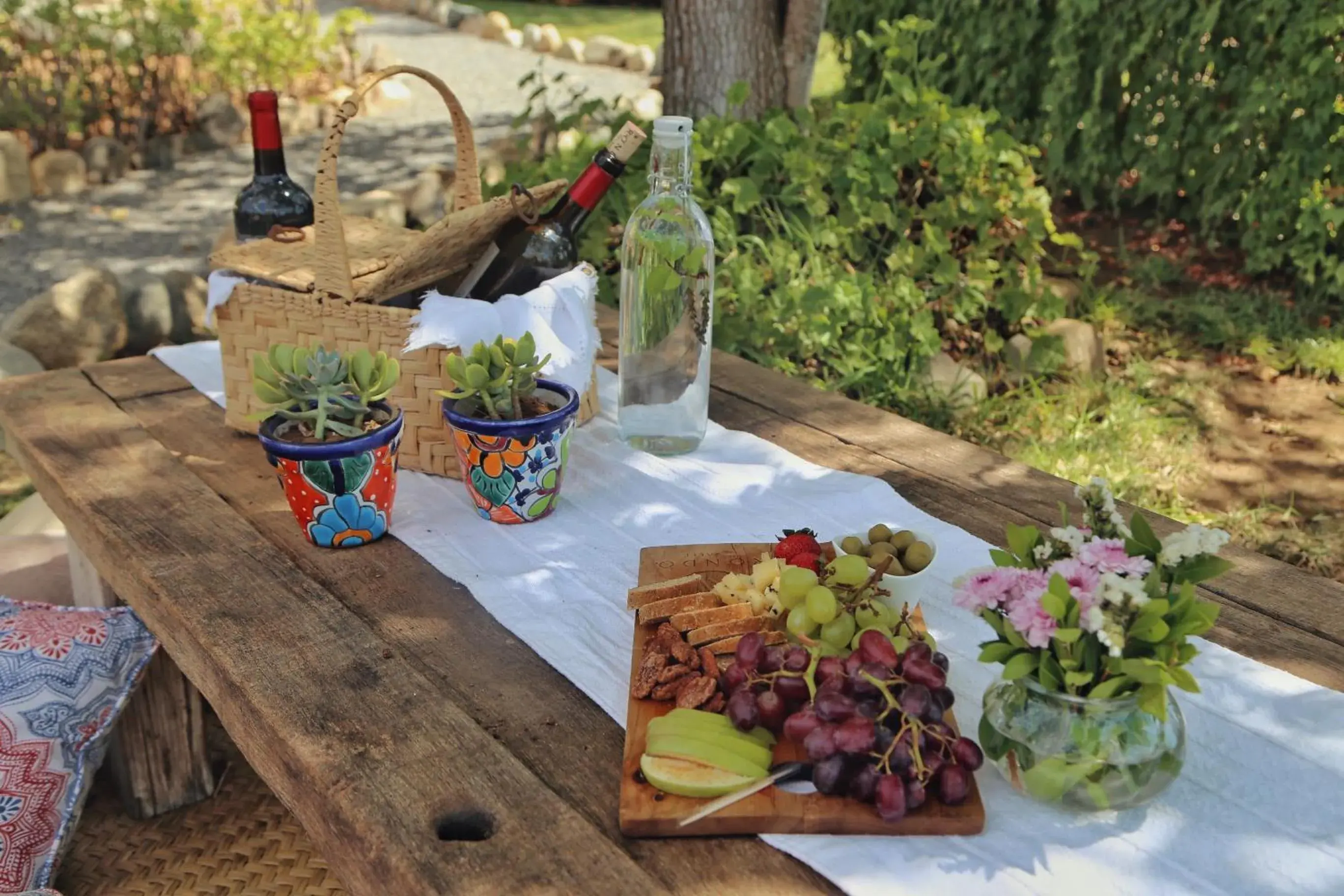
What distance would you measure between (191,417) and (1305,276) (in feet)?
10.7

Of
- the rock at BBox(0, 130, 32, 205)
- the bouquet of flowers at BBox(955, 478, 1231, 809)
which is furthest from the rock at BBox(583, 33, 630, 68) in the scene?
the bouquet of flowers at BBox(955, 478, 1231, 809)

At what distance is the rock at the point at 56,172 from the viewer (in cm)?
525

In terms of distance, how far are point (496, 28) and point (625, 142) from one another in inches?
307

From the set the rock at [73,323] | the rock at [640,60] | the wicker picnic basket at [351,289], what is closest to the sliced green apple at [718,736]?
the wicker picnic basket at [351,289]

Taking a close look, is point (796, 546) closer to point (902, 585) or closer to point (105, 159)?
point (902, 585)

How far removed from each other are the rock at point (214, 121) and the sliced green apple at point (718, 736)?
5.53 meters

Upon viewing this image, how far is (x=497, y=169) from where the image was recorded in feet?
16.7

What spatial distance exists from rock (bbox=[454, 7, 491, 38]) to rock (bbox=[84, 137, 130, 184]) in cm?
397

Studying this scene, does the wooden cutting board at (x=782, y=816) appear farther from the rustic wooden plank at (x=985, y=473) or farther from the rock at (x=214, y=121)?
the rock at (x=214, y=121)

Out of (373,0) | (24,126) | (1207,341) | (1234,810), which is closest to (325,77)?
(24,126)

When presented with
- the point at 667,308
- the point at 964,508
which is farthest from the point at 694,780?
the point at 667,308

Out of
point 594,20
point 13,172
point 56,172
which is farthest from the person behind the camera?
point 594,20

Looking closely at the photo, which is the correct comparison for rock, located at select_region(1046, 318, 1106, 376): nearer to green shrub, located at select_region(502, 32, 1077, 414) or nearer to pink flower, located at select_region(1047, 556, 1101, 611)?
green shrub, located at select_region(502, 32, 1077, 414)

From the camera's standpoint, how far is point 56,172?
17.3ft
